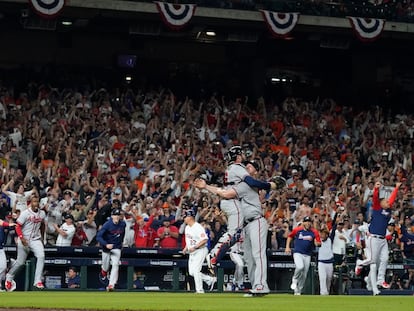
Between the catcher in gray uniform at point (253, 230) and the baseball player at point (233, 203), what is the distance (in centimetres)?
15

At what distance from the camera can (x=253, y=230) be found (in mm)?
15742

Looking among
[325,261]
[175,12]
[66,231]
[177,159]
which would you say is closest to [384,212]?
[325,261]

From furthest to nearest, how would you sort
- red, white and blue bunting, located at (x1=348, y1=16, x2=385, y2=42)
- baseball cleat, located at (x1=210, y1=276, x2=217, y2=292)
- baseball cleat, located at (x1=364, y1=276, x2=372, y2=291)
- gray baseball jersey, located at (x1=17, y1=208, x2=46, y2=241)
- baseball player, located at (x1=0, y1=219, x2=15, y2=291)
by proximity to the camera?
1. red, white and blue bunting, located at (x1=348, y1=16, x2=385, y2=42)
2. baseball cleat, located at (x1=210, y1=276, x2=217, y2=292)
3. baseball cleat, located at (x1=364, y1=276, x2=372, y2=291)
4. gray baseball jersey, located at (x1=17, y1=208, x2=46, y2=241)
5. baseball player, located at (x1=0, y1=219, x2=15, y2=291)

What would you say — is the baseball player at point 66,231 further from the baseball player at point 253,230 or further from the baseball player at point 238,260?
the baseball player at point 253,230

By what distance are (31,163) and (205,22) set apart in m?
10.6

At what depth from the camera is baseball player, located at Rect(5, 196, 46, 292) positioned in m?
22.1

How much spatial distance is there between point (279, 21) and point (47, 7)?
7.40 m

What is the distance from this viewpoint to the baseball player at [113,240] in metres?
22.6

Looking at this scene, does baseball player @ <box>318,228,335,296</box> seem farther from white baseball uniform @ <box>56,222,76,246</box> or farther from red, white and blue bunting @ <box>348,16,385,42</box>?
red, white and blue bunting @ <box>348,16,385,42</box>

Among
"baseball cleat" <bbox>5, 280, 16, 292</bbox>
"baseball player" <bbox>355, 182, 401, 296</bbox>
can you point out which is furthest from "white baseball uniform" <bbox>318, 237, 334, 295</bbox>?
"baseball cleat" <bbox>5, 280, 16, 292</bbox>

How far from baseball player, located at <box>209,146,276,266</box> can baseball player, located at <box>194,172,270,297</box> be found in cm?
16

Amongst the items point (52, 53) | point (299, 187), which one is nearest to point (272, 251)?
point (299, 187)

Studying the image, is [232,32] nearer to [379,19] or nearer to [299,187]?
[379,19]

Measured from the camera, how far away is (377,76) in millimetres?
41750
